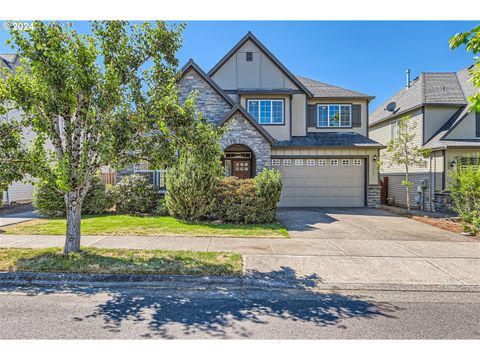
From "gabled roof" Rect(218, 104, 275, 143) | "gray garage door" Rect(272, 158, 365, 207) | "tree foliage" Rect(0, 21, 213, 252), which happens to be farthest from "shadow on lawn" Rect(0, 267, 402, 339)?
"gray garage door" Rect(272, 158, 365, 207)

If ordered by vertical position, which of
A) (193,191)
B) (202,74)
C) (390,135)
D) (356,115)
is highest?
(202,74)

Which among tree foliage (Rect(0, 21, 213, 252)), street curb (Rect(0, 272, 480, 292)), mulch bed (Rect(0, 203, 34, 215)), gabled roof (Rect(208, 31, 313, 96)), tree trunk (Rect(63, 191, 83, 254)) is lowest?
street curb (Rect(0, 272, 480, 292))

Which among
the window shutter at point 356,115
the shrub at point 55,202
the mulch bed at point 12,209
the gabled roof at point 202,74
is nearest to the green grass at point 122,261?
the shrub at point 55,202

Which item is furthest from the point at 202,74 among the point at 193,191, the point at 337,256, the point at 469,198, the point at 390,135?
the point at 390,135

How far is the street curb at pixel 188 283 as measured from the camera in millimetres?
4887

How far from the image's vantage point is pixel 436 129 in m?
15.4

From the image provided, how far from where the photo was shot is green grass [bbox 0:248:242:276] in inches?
208

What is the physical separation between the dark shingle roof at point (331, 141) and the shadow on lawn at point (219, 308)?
418 inches

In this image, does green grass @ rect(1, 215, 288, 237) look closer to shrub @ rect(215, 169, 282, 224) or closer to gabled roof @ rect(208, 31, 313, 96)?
shrub @ rect(215, 169, 282, 224)

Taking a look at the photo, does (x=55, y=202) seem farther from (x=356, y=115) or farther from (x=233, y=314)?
(x=356, y=115)

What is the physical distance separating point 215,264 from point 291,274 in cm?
152

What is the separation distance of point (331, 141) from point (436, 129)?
5941mm

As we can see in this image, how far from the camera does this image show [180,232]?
28.2 feet

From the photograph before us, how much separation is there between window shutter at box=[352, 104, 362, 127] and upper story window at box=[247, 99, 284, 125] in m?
4.55
